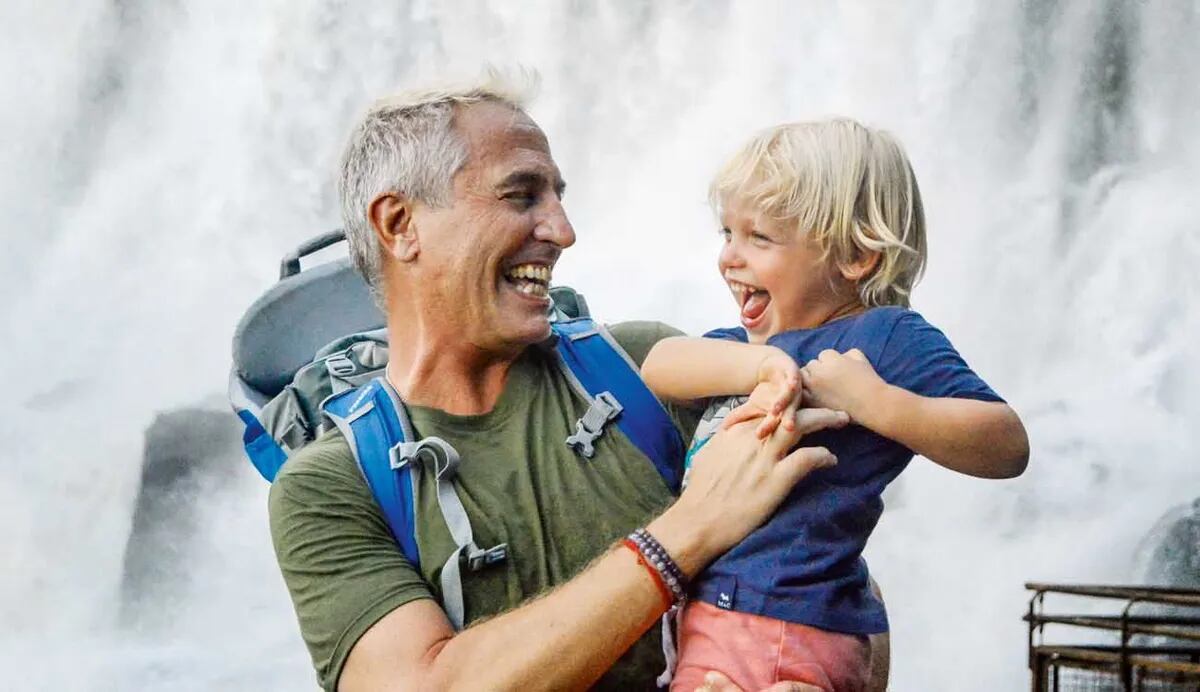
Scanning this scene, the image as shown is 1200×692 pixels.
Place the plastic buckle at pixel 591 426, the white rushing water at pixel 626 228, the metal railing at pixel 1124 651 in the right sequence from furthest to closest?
1. the white rushing water at pixel 626 228
2. the metal railing at pixel 1124 651
3. the plastic buckle at pixel 591 426

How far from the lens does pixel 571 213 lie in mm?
4406

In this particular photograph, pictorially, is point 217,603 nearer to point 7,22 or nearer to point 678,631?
point 7,22

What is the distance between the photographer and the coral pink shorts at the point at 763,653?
1.63m

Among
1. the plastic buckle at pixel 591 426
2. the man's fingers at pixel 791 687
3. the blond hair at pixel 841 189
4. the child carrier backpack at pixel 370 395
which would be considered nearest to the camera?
the man's fingers at pixel 791 687

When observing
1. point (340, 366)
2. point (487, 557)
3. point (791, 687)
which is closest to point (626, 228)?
point (340, 366)

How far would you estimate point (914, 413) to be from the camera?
164 cm

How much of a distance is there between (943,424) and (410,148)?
0.73m

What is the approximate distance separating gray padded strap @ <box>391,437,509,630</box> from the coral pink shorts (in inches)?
10.4

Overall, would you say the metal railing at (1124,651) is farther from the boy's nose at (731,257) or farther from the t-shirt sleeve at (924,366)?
the boy's nose at (731,257)

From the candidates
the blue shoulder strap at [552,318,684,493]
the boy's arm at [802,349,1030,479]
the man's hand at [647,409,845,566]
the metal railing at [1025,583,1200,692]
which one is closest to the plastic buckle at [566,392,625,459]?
the blue shoulder strap at [552,318,684,493]

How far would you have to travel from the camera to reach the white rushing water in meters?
3.91

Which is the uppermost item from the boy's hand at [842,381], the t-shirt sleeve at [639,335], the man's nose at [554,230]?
the man's nose at [554,230]

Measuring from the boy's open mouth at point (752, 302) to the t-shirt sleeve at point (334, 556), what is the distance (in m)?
0.48

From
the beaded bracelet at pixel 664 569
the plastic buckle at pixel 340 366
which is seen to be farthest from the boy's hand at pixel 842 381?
the plastic buckle at pixel 340 366
